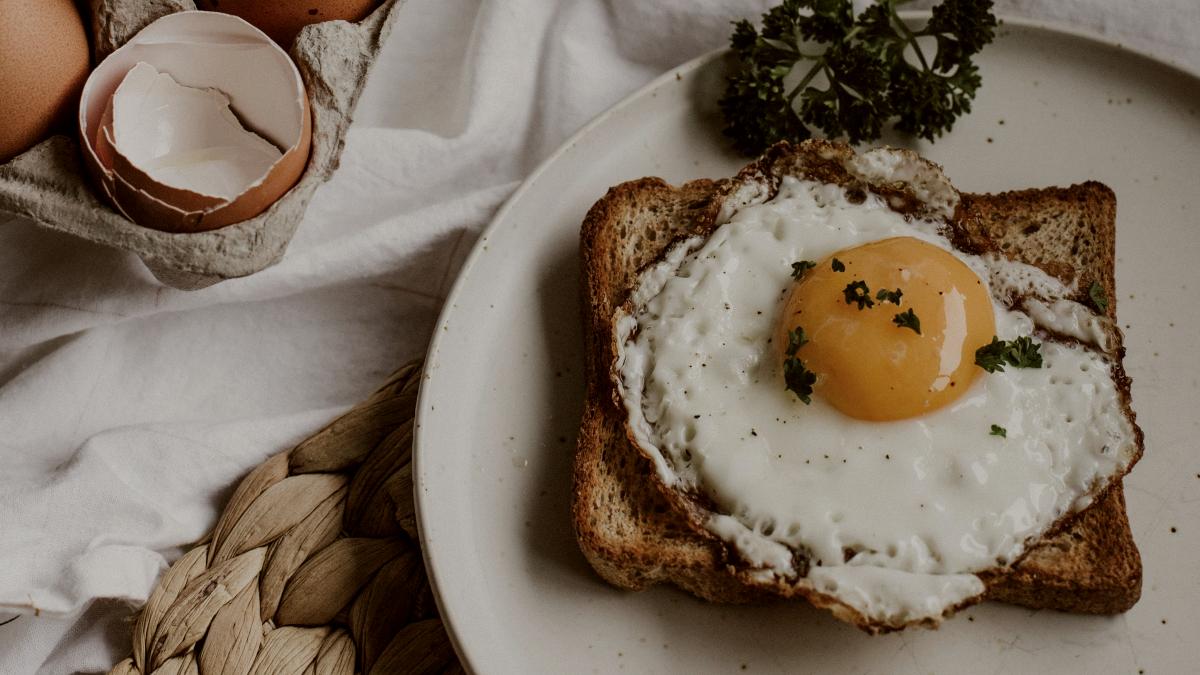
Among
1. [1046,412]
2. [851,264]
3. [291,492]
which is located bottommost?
[291,492]

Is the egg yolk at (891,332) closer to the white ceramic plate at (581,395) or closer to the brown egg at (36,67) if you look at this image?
the white ceramic plate at (581,395)

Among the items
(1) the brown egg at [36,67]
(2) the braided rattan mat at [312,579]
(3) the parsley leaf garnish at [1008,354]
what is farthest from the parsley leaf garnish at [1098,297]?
(1) the brown egg at [36,67]

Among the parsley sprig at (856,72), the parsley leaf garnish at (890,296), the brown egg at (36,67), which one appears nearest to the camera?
the brown egg at (36,67)

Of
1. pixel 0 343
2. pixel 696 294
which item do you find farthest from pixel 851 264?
pixel 0 343

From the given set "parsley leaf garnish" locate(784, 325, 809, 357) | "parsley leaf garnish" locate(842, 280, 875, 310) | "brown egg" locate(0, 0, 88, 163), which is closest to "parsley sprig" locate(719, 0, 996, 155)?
"parsley leaf garnish" locate(842, 280, 875, 310)

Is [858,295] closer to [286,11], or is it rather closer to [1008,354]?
[1008,354]

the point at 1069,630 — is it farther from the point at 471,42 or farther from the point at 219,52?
the point at 219,52
